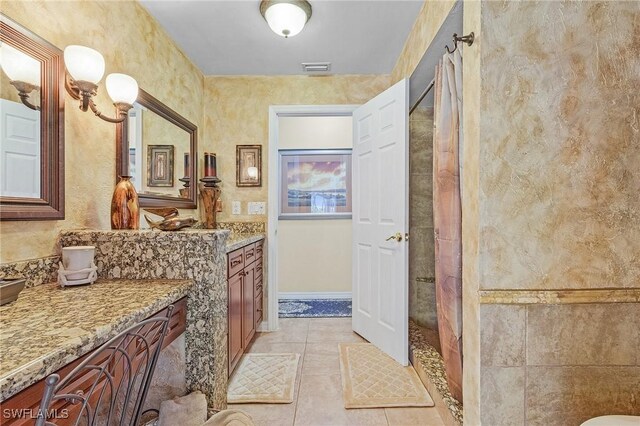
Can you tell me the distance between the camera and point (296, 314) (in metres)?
3.45

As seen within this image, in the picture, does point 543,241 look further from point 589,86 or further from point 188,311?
point 188,311

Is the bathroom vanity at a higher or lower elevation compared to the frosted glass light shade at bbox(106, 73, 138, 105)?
lower

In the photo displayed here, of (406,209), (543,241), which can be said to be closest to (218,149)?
(406,209)

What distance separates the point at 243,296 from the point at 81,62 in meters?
1.68

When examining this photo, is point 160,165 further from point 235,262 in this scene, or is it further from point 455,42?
point 455,42

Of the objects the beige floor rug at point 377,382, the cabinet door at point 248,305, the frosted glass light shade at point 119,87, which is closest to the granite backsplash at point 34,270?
the frosted glass light shade at point 119,87

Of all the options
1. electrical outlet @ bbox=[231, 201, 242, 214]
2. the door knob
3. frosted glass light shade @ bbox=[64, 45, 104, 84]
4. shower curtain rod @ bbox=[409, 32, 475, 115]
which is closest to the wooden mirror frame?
electrical outlet @ bbox=[231, 201, 242, 214]

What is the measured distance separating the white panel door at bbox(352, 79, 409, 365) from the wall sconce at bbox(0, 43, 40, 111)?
80.7 inches

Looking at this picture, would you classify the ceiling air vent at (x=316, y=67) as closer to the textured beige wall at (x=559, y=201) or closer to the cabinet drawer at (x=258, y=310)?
the textured beige wall at (x=559, y=201)

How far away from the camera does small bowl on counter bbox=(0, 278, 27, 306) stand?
96cm

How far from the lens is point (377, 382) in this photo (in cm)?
206

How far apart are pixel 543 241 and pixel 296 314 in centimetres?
271

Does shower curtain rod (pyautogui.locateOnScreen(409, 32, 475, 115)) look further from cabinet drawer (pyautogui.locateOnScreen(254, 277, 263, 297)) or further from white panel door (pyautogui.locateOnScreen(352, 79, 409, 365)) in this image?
cabinet drawer (pyautogui.locateOnScreen(254, 277, 263, 297))

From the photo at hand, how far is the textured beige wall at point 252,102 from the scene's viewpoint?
303cm
